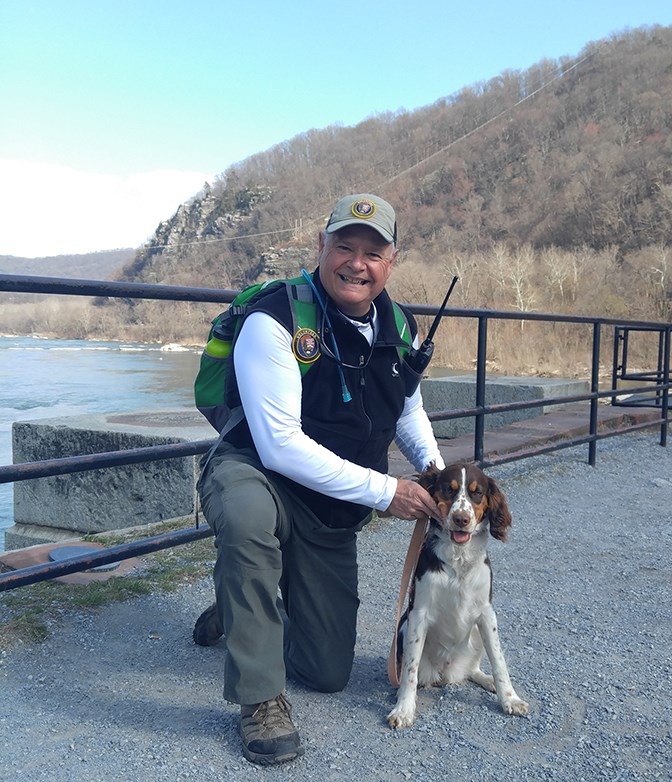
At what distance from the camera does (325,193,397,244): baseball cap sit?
256 centimetres

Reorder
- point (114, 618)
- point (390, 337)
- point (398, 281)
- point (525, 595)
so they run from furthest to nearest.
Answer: point (398, 281)
point (525, 595)
point (114, 618)
point (390, 337)

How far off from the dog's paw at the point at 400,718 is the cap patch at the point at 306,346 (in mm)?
1098

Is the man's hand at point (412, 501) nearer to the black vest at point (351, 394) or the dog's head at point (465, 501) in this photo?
the dog's head at point (465, 501)

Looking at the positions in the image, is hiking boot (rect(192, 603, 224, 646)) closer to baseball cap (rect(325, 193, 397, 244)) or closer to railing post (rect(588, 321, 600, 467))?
baseball cap (rect(325, 193, 397, 244))

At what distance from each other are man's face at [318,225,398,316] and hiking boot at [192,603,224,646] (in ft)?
3.94

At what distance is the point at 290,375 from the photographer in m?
2.44

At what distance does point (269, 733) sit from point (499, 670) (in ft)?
2.55

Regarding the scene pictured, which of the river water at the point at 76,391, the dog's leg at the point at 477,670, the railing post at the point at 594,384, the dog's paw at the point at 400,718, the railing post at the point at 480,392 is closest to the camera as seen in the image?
the dog's paw at the point at 400,718

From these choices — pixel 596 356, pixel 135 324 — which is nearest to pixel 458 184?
pixel 135 324

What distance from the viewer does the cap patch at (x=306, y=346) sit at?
97.2 inches

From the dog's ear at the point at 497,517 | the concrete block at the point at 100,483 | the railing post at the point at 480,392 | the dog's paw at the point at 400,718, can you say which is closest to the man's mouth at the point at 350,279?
the dog's ear at the point at 497,517

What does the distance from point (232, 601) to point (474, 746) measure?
0.81 metres

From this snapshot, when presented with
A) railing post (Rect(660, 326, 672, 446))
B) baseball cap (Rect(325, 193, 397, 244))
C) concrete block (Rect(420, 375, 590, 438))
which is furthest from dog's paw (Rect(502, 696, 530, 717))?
concrete block (Rect(420, 375, 590, 438))

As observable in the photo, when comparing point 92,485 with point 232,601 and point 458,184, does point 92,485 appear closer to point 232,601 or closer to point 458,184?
point 232,601
